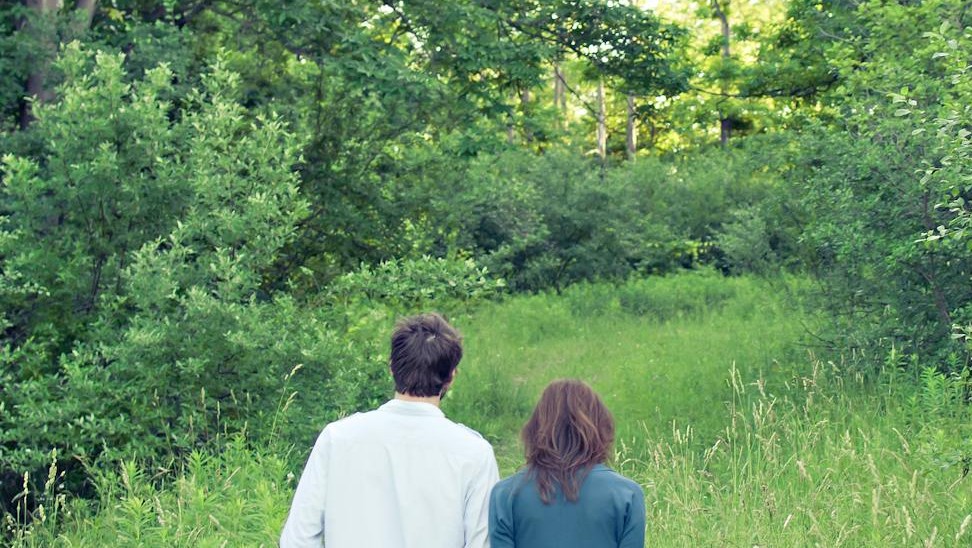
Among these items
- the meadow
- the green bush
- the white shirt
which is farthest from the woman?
the green bush

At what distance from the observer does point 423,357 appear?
11.5 ft

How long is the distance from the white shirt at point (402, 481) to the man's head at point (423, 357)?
0.06 meters

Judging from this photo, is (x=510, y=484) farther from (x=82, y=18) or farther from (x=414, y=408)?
(x=82, y=18)

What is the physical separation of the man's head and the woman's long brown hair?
320mm

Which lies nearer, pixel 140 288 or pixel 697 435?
pixel 140 288

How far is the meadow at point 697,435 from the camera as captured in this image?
19.6 feet

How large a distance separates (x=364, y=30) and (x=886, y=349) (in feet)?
20.2

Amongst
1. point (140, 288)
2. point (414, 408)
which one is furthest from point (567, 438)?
point (140, 288)

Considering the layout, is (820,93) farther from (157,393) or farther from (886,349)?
(157,393)

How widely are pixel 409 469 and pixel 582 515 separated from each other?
0.53 metres

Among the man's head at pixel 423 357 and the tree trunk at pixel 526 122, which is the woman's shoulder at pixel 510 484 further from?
the tree trunk at pixel 526 122

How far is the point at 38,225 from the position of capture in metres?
8.91

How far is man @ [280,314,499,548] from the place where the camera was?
348 cm

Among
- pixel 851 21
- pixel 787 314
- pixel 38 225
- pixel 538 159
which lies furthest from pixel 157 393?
pixel 538 159
